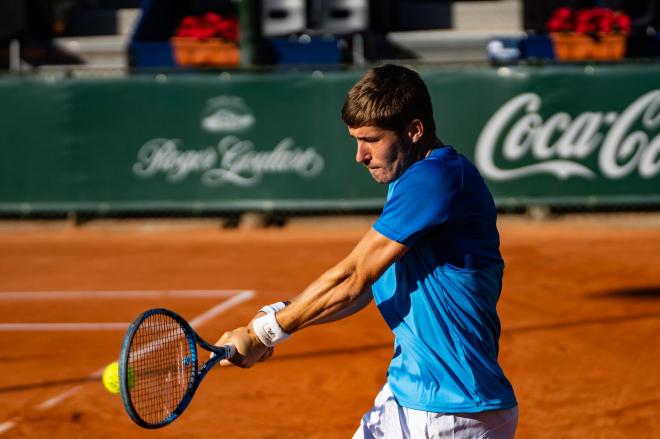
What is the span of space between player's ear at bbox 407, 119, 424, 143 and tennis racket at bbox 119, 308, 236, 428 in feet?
3.29

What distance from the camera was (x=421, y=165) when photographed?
2.99 meters

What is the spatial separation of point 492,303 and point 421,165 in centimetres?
55

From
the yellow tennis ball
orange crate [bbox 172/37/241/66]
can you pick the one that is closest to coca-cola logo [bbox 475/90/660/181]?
orange crate [bbox 172/37/241/66]

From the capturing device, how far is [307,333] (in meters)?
8.37

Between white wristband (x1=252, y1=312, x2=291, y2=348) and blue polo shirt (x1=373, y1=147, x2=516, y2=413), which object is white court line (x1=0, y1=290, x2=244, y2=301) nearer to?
white wristband (x1=252, y1=312, x2=291, y2=348)

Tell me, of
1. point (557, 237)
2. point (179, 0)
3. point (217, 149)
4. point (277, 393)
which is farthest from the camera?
point (179, 0)

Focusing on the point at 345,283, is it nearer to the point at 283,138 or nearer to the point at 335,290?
the point at 335,290

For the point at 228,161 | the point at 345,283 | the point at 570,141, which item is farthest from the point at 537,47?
the point at 345,283

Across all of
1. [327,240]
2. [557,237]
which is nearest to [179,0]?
[327,240]

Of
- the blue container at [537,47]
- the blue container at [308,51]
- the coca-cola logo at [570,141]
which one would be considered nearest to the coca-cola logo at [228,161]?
the coca-cola logo at [570,141]

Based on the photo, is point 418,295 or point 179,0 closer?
point 418,295

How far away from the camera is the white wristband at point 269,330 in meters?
3.14

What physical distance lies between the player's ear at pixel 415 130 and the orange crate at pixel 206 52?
577 inches

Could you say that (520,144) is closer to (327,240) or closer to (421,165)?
(327,240)
